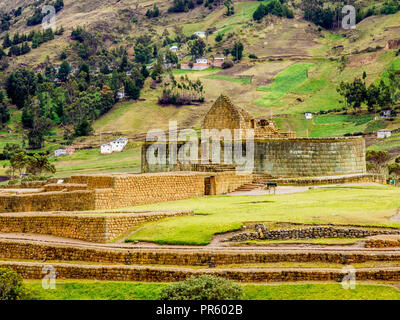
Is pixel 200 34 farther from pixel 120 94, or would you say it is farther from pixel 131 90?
pixel 131 90

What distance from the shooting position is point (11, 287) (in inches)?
601

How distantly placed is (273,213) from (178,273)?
6.09m

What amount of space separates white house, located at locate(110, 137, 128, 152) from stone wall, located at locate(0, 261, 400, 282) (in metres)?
80.1

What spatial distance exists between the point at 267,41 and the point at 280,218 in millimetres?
140094

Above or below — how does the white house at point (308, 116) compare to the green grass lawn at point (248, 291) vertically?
above

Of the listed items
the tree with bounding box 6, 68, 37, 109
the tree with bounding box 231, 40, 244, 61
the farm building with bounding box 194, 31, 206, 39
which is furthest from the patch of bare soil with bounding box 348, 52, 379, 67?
the tree with bounding box 6, 68, 37, 109

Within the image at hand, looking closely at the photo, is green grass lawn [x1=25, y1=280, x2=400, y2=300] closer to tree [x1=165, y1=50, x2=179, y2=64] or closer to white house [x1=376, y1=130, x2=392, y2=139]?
white house [x1=376, y1=130, x2=392, y2=139]

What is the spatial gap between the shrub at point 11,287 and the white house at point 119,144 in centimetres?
8191

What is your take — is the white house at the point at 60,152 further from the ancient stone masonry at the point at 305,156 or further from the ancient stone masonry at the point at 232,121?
the ancient stone masonry at the point at 305,156

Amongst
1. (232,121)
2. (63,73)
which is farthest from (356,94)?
(63,73)

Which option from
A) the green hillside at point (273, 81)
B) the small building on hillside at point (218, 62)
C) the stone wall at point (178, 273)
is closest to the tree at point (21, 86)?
the green hillside at point (273, 81)

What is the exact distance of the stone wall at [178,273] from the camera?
14.3 m
